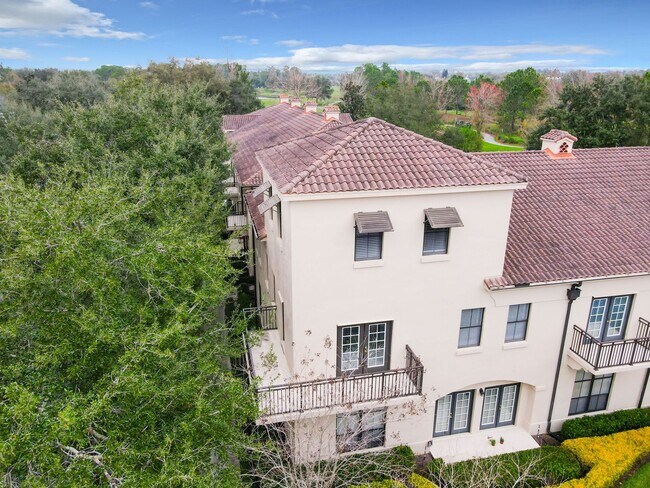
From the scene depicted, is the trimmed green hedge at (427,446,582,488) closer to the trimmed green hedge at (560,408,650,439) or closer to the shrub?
the shrub

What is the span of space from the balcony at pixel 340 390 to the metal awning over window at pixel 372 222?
14.7ft

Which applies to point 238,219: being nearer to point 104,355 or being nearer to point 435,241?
point 435,241

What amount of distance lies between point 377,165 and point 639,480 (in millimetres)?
13770

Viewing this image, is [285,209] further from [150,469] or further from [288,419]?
[150,469]

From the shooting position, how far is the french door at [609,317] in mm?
17469

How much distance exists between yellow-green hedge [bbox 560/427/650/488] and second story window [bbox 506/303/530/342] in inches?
168

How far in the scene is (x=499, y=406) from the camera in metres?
18.4

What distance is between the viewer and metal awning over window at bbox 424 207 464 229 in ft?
46.0

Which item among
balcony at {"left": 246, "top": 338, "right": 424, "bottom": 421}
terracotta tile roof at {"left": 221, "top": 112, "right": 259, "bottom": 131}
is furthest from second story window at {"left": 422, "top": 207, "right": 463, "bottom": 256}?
terracotta tile roof at {"left": 221, "top": 112, "right": 259, "bottom": 131}

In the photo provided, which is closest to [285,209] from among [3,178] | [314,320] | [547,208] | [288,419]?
[314,320]

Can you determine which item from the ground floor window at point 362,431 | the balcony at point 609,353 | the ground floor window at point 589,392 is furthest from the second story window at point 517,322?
the ground floor window at point 362,431

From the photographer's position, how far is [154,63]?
240 ft

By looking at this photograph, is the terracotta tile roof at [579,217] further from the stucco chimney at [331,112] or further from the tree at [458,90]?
the tree at [458,90]

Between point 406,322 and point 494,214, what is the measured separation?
14.6ft
